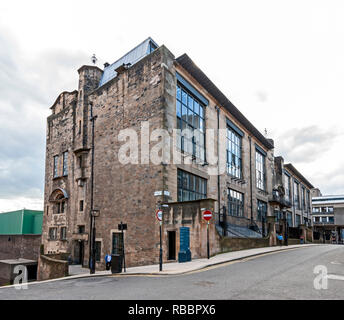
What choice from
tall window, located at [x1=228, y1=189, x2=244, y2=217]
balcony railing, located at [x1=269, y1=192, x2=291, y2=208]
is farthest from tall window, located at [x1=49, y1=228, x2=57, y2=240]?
balcony railing, located at [x1=269, y1=192, x2=291, y2=208]

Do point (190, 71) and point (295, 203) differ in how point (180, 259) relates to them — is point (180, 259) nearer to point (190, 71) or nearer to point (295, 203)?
point (190, 71)

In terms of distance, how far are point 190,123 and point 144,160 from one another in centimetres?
532

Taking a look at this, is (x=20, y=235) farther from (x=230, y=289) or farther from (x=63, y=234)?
(x=230, y=289)

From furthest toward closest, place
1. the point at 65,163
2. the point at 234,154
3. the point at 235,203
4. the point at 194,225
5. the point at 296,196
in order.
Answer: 1. the point at 296,196
2. the point at 234,154
3. the point at 235,203
4. the point at 65,163
5. the point at 194,225

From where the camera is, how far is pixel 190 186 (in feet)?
75.3

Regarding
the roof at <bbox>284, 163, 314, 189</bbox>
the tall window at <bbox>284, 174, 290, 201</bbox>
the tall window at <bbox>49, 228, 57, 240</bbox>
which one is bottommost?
the tall window at <bbox>49, 228, 57, 240</bbox>

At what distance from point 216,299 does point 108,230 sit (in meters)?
17.6

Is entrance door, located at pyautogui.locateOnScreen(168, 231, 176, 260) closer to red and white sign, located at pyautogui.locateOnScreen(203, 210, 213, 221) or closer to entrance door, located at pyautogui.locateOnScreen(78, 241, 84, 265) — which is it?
red and white sign, located at pyautogui.locateOnScreen(203, 210, 213, 221)

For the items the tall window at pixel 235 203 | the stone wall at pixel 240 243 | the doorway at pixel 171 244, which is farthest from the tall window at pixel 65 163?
the stone wall at pixel 240 243

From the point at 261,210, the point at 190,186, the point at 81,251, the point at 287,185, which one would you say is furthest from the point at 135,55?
the point at 287,185

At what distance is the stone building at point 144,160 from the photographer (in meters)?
20.1

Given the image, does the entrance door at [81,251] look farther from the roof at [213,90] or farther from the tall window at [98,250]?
the roof at [213,90]

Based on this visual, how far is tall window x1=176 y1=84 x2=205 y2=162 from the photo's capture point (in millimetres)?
22906

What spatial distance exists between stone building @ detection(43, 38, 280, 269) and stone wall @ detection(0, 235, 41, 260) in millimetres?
4066
